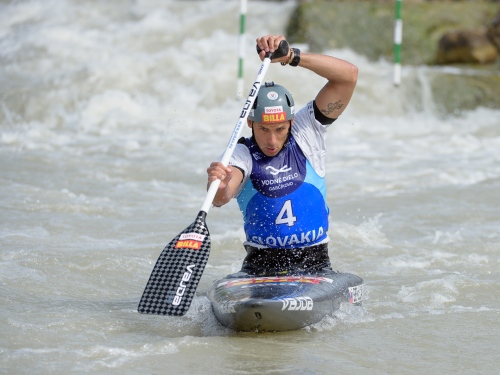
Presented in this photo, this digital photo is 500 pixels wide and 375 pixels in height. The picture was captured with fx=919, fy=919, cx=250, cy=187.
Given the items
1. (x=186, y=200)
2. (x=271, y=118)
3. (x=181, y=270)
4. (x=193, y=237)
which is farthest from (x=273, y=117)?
(x=186, y=200)

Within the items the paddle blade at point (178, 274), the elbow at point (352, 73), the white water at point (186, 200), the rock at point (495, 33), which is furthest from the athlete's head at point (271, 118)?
the rock at point (495, 33)

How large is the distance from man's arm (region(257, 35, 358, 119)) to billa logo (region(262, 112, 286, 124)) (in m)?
0.27

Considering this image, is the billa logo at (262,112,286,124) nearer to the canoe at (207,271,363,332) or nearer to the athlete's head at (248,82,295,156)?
the athlete's head at (248,82,295,156)

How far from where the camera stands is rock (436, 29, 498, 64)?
46.8 feet

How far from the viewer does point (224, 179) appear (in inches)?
175

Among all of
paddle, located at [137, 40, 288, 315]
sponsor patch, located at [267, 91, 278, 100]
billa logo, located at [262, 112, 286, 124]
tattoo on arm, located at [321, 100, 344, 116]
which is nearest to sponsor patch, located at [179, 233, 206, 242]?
paddle, located at [137, 40, 288, 315]

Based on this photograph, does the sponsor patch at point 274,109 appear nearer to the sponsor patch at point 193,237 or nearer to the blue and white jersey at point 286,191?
the blue and white jersey at point 286,191

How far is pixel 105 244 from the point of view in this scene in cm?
622

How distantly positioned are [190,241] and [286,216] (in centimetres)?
51

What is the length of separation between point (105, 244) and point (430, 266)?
2165 millimetres

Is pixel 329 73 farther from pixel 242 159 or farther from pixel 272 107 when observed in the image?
pixel 242 159

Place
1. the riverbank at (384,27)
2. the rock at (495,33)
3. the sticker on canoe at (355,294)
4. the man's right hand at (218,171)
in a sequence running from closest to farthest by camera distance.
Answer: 1. the man's right hand at (218,171)
2. the sticker on canoe at (355,294)
3. the riverbank at (384,27)
4. the rock at (495,33)

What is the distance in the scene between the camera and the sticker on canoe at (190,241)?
4.46 meters

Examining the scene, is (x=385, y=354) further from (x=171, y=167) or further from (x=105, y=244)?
(x=171, y=167)
